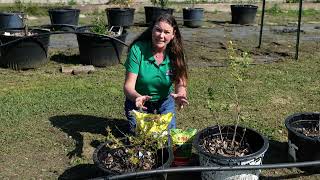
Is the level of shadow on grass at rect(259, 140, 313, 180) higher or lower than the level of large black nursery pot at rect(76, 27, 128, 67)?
lower

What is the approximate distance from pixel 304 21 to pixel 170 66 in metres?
9.85

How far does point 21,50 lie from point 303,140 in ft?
14.8

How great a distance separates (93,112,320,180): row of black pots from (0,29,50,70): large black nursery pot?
374cm

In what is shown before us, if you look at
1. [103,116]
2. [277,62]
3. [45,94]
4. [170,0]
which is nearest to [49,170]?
[103,116]

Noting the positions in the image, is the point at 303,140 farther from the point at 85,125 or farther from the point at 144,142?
the point at 85,125

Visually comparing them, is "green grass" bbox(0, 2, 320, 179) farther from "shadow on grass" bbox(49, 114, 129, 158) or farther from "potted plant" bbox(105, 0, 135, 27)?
"potted plant" bbox(105, 0, 135, 27)

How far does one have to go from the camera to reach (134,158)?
3.13m

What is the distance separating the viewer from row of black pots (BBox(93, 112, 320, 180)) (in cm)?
312

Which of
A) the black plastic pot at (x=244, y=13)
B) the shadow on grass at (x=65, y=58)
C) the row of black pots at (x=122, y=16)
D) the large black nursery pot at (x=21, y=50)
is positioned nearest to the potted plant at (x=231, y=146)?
the large black nursery pot at (x=21, y=50)

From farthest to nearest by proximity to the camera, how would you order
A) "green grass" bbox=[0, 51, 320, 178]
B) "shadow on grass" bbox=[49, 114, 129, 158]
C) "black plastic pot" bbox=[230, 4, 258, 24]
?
"black plastic pot" bbox=[230, 4, 258, 24]
"shadow on grass" bbox=[49, 114, 129, 158]
"green grass" bbox=[0, 51, 320, 178]

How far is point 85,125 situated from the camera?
4637mm

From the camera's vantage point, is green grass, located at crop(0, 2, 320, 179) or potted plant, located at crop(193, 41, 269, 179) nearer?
potted plant, located at crop(193, 41, 269, 179)

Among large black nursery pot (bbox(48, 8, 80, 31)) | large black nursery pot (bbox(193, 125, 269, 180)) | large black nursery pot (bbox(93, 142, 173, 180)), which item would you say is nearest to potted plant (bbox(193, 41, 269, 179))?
large black nursery pot (bbox(193, 125, 269, 180))

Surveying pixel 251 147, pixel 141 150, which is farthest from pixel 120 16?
pixel 141 150
